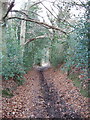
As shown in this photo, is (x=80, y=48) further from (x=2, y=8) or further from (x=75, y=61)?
(x=2, y=8)

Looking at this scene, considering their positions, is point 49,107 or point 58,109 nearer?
point 58,109

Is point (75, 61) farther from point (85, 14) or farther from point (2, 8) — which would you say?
point (2, 8)

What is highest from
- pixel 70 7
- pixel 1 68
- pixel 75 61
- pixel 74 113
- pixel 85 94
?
pixel 70 7

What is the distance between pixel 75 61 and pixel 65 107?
2350 mm

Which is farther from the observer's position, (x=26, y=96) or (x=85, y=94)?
(x=26, y=96)

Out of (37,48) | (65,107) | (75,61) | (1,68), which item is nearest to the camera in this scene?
(75,61)

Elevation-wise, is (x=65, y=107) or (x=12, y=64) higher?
(x=12, y=64)

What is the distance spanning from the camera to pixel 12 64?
6.73m

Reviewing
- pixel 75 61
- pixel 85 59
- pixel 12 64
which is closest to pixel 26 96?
pixel 12 64

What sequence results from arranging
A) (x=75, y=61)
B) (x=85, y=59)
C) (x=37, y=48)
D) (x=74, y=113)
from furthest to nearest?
1. (x=37, y=48)
2. (x=74, y=113)
3. (x=75, y=61)
4. (x=85, y=59)

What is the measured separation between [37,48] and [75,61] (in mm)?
12954

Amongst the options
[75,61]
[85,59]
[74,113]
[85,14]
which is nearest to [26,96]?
[74,113]

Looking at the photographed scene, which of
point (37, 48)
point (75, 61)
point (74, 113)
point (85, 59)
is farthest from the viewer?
point (37, 48)

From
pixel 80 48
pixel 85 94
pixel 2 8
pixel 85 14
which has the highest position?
pixel 2 8
